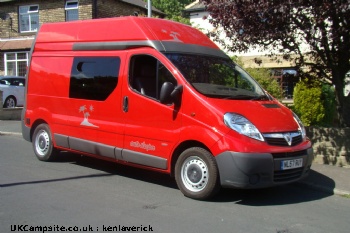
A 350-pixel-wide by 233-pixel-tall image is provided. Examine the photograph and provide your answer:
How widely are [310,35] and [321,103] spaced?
191 inches

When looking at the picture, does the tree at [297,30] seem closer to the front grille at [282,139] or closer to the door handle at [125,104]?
the front grille at [282,139]

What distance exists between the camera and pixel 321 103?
1174cm

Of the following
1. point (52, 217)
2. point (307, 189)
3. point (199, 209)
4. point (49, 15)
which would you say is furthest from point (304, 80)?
point (49, 15)

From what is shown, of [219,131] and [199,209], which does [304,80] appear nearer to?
[219,131]

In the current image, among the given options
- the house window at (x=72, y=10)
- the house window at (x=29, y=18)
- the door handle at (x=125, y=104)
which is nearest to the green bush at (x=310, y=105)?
the door handle at (x=125, y=104)

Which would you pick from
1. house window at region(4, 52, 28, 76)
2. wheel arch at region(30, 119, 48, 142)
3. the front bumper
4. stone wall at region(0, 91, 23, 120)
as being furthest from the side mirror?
house window at region(4, 52, 28, 76)

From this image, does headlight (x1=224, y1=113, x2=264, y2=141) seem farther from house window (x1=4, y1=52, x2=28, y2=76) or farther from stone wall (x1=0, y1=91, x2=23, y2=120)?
house window (x1=4, y1=52, x2=28, y2=76)

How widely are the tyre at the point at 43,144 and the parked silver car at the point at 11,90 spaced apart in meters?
10.4

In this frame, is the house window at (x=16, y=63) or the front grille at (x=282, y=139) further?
the house window at (x=16, y=63)

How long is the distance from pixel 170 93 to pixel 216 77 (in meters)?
0.99

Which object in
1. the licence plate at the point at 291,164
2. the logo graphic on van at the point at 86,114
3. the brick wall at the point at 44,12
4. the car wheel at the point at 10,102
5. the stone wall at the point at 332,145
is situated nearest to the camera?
the licence plate at the point at 291,164

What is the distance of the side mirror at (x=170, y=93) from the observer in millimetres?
5723

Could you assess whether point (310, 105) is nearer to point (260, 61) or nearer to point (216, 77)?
point (260, 61)

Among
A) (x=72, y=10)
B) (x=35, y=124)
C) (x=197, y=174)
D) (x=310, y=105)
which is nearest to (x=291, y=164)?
(x=197, y=174)
